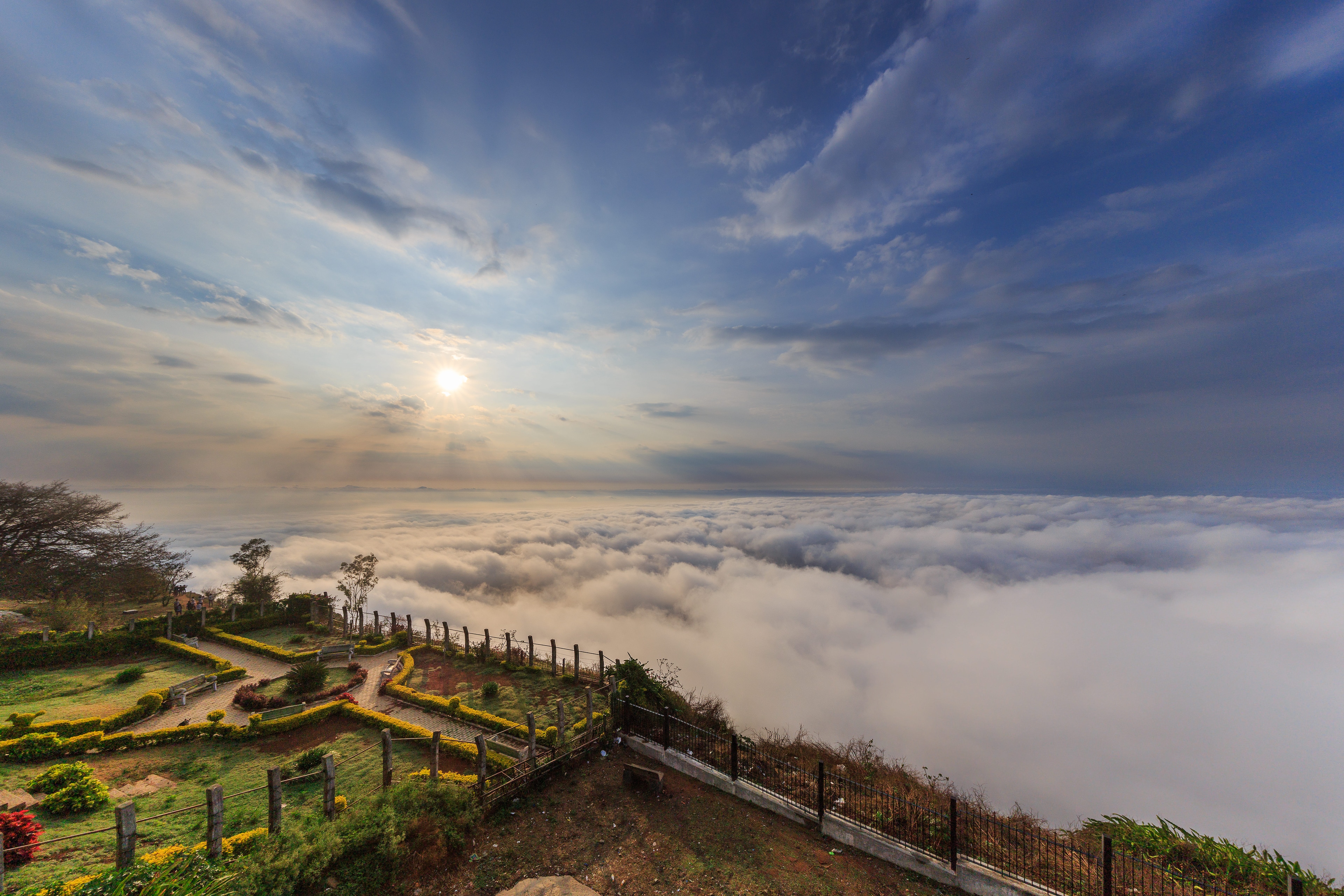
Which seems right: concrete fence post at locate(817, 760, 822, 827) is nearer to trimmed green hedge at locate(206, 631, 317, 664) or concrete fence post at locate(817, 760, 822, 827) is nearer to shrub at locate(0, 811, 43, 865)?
shrub at locate(0, 811, 43, 865)

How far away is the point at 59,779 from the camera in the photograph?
1477cm

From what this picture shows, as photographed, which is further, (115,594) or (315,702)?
(115,594)

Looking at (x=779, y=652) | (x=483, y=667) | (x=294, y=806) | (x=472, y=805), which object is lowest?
(x=779, y=652)

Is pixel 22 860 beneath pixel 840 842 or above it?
above

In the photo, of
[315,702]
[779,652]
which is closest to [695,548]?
[779,652]

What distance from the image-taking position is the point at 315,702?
24297 millimetres

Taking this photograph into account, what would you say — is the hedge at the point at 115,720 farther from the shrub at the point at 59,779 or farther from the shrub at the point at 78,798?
the shrub at the point at 78,798

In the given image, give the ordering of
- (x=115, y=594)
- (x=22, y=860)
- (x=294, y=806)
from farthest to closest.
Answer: (x=115, y=594), (x=294, y=806), (x=22, y=860)

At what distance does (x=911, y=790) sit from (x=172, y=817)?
2547 centimetres

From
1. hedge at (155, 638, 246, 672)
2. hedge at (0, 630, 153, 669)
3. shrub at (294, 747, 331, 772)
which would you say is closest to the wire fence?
shrub at (294, 747, 331, 772)

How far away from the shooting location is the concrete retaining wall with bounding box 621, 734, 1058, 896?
11.3 meters

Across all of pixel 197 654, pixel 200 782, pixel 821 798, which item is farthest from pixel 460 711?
pixel 197 654

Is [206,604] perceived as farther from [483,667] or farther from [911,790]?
[911,790]

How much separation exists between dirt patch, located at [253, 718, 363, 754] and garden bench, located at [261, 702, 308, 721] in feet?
3.37
